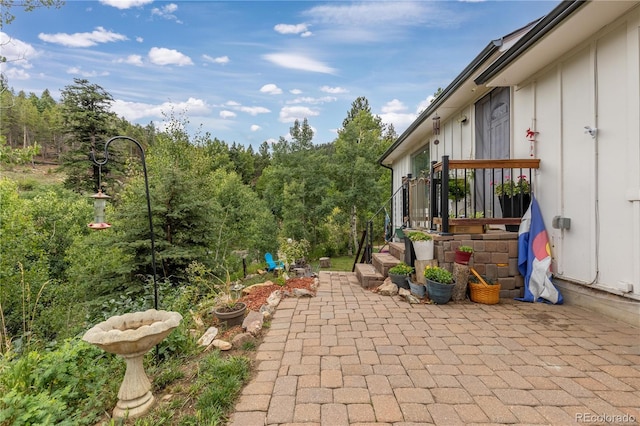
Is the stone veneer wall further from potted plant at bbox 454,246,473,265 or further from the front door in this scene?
the front door

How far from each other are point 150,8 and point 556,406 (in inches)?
379

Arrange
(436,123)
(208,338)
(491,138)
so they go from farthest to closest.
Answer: (436,123) → (491,138) → (208,338)

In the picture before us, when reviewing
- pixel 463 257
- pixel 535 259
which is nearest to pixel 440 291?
pixel 463 257

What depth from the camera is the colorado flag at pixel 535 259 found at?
12.8ft

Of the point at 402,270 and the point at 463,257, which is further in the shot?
the point at 402,270

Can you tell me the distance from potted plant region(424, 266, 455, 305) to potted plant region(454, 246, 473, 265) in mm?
269

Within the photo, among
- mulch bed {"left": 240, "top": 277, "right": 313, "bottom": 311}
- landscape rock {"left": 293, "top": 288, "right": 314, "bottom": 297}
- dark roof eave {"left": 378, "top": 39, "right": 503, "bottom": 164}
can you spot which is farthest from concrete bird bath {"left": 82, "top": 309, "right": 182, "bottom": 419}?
dark roof eave {"left": 378, "top": 39, "right": 503, "bottom": 164}

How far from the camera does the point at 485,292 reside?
3977 mm

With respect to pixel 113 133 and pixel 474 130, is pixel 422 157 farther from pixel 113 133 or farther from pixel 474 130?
pixel 113 133

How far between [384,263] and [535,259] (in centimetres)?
224

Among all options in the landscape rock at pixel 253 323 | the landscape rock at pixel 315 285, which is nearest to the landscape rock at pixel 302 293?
the landscape rock at pixel 315 285

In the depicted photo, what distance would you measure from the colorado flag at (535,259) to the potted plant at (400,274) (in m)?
1.59

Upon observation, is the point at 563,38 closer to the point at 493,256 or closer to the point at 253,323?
the point at 493,256

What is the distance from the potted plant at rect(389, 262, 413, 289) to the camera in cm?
456
